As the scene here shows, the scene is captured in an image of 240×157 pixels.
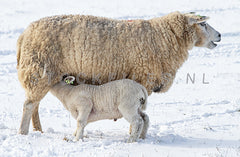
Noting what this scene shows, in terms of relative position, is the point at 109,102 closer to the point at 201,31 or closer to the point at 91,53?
the point at 91,53

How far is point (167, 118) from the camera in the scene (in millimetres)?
6594

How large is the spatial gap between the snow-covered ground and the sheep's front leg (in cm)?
21

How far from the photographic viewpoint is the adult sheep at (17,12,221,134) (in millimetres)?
5109

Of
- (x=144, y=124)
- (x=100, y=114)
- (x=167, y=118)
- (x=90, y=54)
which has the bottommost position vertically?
(x=167, y=118)

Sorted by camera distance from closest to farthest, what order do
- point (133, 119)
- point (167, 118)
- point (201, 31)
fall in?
1. point (133, 119)
2. point (201, 31)
3. point (167, 118)

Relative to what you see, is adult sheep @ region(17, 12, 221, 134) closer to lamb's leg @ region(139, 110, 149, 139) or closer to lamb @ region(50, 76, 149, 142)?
lamb @ region(50, 76, 149, 142)

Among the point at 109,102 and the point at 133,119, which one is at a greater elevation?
the point at 109,102

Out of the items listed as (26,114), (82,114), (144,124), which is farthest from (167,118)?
(26,114)

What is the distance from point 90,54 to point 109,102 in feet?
2.52

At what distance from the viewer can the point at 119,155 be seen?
13.6ft

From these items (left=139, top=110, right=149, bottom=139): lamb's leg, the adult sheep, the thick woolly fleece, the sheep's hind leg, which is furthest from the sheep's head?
the sheep's hind leg

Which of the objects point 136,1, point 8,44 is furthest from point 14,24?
point 136,1

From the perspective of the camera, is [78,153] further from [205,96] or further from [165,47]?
[205,96]

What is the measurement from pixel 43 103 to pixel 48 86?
2.73 meters
